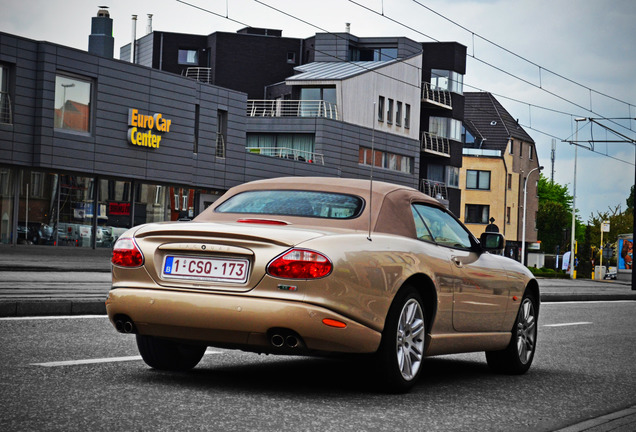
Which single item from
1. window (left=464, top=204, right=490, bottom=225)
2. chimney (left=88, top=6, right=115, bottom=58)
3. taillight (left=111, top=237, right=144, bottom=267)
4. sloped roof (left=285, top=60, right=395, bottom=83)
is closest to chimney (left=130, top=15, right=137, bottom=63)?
sloped roof (left=285, top=60, right=395, bottom=83)

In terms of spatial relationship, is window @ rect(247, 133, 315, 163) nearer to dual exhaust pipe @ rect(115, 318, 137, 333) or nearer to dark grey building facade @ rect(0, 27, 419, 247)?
dark grey building facade @ rect(0, 27, 419, 247)

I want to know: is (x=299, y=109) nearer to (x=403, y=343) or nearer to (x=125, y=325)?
(x=403, y=343)

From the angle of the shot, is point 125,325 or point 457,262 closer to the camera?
point 125,325

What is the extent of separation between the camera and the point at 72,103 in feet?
106

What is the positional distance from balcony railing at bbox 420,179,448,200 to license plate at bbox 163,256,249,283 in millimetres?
57716

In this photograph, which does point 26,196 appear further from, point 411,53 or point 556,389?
point 411,53

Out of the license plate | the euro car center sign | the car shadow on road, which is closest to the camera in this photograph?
the license plate

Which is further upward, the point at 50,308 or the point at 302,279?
the point at 302,279

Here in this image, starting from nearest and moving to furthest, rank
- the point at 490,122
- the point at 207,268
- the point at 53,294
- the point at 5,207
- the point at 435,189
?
the point at 207,268, the point at 53,294, the point at 5,207, the point at 435,189, the point at 490,122

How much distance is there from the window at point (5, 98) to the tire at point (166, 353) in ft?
81.8

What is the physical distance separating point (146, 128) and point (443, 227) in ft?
95.9

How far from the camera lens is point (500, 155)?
8000 centimetres

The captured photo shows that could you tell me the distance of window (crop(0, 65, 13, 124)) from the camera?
97.8 ft

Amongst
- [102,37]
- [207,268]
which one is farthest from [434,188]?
[207,268]
